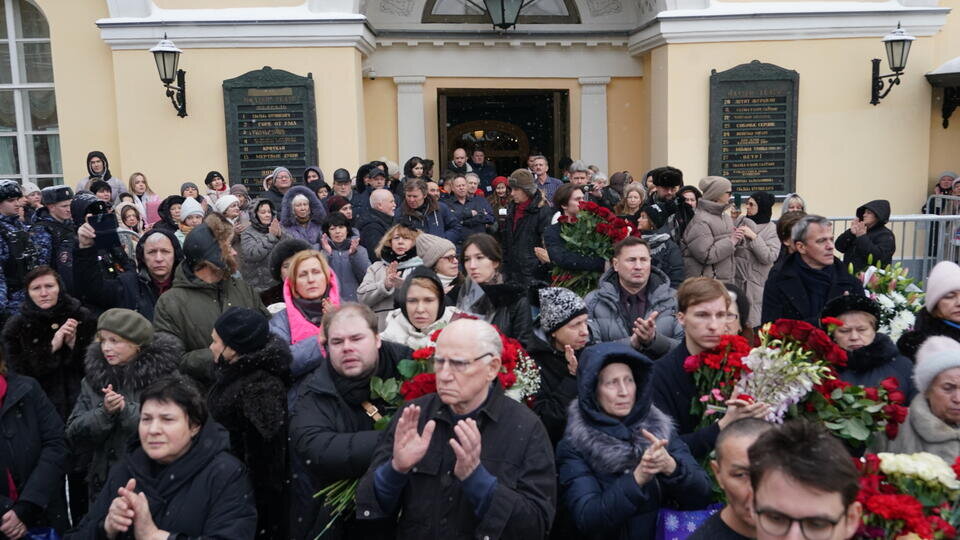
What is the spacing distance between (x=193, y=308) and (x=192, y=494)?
1.72 metres

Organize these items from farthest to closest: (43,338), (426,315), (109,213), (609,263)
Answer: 1. (609,263)
2. (109,213)
3. (43,338)
4. (426,315)

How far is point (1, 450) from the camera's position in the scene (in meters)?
3.81

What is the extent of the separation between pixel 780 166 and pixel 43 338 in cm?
1008

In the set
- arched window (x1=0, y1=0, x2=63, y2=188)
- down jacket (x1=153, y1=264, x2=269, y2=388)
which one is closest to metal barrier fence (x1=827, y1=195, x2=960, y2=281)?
down jacket (x1=153, y1=264, x2=269, y2=388)

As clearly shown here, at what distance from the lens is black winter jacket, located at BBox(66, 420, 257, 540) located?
10.2 ft

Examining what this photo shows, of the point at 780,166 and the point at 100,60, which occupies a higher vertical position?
the point at 100,60

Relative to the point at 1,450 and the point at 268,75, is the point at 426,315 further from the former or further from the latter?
the point at 268,75

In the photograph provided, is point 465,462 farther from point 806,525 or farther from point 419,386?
point 806,525

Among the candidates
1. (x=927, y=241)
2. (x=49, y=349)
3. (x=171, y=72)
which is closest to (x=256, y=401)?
(x=49, y=349)

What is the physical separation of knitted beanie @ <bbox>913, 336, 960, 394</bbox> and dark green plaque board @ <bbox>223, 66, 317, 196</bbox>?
30.1 feet

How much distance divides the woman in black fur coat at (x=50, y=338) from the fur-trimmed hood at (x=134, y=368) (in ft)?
2.14

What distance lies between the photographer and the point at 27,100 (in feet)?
39.5

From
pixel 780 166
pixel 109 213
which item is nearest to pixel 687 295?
pixel 109 213

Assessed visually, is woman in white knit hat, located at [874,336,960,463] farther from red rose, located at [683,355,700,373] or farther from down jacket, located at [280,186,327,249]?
down jacket, located at [280,186,327,249]
